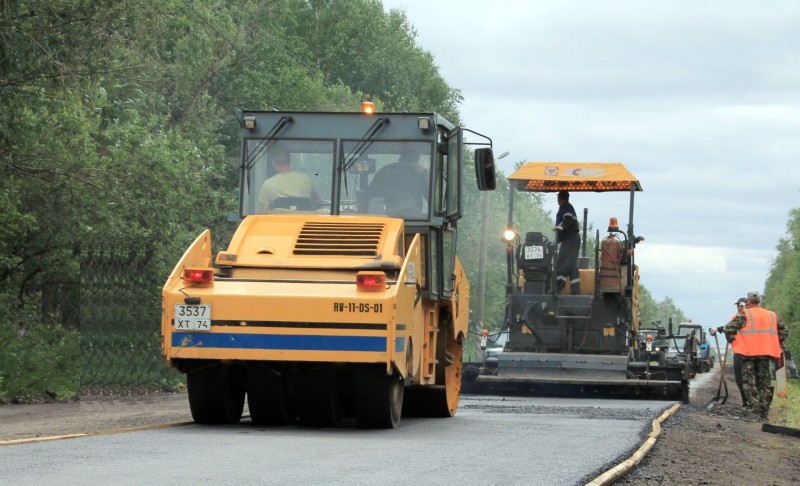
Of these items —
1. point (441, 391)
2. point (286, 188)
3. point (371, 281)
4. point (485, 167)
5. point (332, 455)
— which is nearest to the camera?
point (332, 455)

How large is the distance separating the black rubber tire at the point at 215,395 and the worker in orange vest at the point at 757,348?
999cm

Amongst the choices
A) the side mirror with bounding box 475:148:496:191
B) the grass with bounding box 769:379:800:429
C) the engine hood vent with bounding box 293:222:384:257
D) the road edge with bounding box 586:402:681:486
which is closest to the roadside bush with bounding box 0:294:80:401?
the engine hood vent with bounding box 293:222:384:257

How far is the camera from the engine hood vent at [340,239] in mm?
12555

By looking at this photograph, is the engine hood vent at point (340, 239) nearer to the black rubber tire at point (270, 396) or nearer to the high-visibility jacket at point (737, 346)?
the black rubber tire at point (270, 396)

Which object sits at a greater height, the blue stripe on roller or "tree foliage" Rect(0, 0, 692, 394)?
"tree foliage" Rect(0, 0, 692, 394)

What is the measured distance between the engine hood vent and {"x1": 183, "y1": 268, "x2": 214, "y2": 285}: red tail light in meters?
1.03

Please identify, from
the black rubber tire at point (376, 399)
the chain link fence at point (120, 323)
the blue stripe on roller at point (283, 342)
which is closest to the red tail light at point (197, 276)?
the blue stripe on roller at point (283, 342)

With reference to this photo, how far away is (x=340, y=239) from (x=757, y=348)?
9559 millimetres

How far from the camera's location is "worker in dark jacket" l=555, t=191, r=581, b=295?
23.3m

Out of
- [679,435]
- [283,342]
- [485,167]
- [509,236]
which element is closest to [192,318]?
[283,342]

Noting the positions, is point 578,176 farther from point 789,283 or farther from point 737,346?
point 789,283

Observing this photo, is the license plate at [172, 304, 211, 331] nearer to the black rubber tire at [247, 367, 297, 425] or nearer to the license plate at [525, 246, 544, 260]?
the black rubber tire at [247, 367, 297, 425]

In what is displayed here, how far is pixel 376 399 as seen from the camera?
484 inches

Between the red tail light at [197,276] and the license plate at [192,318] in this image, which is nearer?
the license plate at [192,318]
